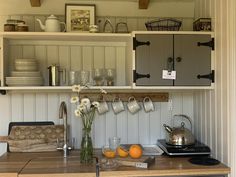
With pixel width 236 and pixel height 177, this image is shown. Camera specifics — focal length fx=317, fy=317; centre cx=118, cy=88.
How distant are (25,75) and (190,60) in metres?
1.29

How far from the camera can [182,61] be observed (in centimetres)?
→ 245

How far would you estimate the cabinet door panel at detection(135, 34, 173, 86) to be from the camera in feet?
7.98

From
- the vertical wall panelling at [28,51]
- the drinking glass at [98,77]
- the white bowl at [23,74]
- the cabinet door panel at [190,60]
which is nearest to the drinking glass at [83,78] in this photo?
the drinking glass at [98,77]

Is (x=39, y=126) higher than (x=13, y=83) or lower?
lower

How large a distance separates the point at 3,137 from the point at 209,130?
1719mm

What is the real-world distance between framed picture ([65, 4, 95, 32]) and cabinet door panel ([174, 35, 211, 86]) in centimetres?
79

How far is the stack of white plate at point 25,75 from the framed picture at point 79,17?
0.47 metres

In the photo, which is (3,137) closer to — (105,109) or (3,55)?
(3,55)

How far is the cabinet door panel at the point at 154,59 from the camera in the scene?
95.7 inches

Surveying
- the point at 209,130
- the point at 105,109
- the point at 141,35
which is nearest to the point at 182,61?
the point at 141,35

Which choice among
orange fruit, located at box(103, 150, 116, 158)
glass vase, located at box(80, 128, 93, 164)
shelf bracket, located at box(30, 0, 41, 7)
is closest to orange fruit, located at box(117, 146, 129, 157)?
orange fruit, located at box(103, 150, 116, 158)

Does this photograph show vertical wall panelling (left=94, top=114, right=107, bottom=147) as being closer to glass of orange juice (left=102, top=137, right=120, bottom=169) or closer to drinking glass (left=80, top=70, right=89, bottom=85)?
glass of orange juice (left=102, top=137, right=120, bottom=169)

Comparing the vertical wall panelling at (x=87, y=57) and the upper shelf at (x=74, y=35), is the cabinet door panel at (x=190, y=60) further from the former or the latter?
the vertical wall panelling at (x=87, y=57)

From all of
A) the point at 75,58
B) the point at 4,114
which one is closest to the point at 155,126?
the point at 75,58
